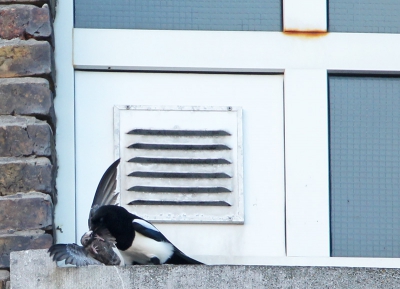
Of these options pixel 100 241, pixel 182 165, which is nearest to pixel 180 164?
pixel 182 165

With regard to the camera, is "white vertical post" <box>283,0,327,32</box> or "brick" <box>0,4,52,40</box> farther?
"white vertical post" <box>283,0,327,32</box>

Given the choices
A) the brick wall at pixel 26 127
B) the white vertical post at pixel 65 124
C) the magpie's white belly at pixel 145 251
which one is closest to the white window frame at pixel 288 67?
the white vertical post at pixel 65 124

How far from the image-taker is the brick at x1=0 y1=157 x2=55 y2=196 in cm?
243

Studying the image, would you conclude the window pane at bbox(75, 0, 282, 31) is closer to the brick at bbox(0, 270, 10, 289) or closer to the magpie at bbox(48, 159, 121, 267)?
the magpie at bbox(48, 159, 121, 267)

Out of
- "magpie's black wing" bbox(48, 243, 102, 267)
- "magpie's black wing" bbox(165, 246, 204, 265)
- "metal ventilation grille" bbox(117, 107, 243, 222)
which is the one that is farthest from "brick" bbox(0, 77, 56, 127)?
"magpie's black wing" bbox(165, 246, 204, 265)

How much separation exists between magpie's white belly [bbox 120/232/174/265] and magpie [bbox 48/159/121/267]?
0.06 meters

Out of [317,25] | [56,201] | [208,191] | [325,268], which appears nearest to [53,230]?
[56,201]

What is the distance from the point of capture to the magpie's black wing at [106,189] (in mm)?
2564

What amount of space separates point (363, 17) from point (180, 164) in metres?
0.61

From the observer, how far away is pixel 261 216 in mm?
2672

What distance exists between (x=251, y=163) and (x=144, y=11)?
473 millimetres

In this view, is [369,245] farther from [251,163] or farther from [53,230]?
[53,230]

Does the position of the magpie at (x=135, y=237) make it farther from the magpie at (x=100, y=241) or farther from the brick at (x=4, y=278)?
the brick at (x=4, y=278)

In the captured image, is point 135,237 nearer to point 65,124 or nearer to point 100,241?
point 100,241
